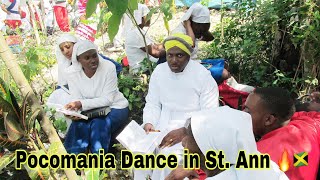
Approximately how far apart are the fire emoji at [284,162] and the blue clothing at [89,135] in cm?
207

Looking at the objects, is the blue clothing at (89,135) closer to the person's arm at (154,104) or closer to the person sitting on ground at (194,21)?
the person's arm at (154,104)

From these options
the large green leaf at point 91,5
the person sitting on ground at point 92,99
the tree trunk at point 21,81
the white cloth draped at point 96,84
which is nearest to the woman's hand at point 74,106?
the person sitting on ground at point 92,99

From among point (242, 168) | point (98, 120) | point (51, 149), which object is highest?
point (51, 149)

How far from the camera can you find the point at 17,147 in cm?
163

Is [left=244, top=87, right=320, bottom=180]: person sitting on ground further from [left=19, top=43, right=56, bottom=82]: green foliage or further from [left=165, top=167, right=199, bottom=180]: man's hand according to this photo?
[left=19, top=43, right=56, bottom=82]: green foliage

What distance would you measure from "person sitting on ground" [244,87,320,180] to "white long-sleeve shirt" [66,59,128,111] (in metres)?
1.85

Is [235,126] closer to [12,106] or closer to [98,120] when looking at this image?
[12,106]

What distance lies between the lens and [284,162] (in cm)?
180

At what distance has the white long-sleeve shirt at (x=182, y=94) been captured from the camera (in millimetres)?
3119

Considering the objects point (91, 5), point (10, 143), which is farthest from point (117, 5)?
point (10, 143)

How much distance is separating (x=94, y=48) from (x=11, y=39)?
396 centimetres

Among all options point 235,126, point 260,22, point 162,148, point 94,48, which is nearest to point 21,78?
point 235,126

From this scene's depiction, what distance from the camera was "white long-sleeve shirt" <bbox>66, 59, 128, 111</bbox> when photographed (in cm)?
367

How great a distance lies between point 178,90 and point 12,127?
1.86 metres
